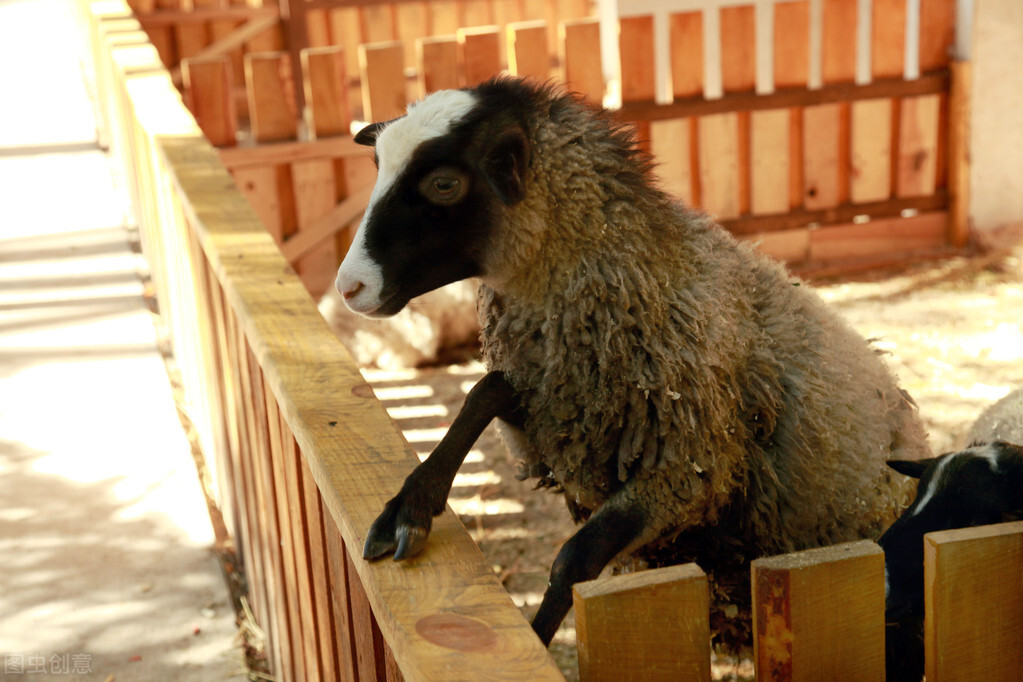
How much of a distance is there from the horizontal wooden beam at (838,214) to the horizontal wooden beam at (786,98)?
68 centimetres

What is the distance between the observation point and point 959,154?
6.87m

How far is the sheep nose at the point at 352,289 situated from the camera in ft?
7.11

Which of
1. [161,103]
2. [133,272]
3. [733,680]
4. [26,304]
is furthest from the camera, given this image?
[133,272]

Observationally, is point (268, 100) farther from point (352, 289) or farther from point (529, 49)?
point (352, 289)

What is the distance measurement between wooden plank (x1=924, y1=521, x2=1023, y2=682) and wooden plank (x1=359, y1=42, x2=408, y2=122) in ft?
17.4

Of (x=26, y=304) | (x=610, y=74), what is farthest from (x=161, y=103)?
(x=610, y=74)

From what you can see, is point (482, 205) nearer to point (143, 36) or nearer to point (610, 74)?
point (143, 36)

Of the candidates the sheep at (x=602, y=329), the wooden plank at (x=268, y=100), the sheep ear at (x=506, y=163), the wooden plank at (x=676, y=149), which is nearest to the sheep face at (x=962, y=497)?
the sheep at (x=602, y=329)

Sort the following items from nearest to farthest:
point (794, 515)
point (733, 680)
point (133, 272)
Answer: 1. point (794, 515)
2. point (733, 680)
3. point (133, 272)

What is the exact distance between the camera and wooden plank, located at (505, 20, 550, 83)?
646 centimetres

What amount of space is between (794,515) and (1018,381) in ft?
10.9

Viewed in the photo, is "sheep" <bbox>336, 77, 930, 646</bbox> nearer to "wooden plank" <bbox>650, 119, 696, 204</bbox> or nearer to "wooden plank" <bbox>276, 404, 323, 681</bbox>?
"wooden plank" <bbox>276, 404, 323, 681</bbox>

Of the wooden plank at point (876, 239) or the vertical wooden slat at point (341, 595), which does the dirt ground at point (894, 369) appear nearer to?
the wooden plank at point (876, 239)

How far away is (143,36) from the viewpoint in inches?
249
